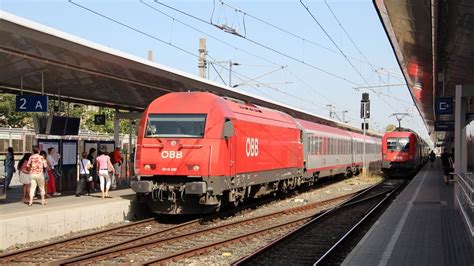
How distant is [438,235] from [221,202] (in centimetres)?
601

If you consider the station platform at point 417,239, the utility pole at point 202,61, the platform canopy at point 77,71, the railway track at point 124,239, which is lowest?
the railway track at point 124,239

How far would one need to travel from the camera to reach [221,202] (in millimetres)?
14844

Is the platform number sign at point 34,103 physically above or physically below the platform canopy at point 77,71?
below

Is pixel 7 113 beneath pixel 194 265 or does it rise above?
above

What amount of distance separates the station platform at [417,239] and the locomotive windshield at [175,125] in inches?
187

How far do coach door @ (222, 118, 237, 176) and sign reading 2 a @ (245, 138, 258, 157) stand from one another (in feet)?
3.31

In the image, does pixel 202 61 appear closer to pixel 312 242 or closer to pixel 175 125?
pixel 175 125

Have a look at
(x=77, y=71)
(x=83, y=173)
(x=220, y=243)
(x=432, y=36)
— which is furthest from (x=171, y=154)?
(x=432, y=36)

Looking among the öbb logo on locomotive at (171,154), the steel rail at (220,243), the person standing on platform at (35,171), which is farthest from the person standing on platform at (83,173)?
the steel rail at (220,243)

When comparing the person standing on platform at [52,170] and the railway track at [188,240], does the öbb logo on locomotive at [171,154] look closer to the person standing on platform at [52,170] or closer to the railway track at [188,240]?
the railway track at [188,240]

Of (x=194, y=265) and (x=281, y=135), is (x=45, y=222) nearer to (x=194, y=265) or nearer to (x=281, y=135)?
(x=194, y=265)

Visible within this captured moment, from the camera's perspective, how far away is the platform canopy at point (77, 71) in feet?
37.0

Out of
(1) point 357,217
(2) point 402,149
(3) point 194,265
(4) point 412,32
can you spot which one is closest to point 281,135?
(1) point 357,217

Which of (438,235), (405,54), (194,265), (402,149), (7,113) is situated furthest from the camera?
(7,113)
